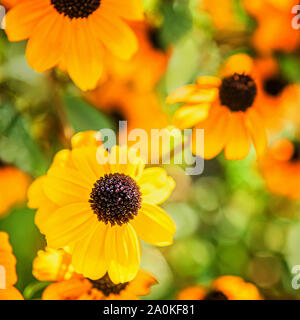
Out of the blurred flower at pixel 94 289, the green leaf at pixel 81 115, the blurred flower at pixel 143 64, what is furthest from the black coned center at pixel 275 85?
the blurred flower at pixel 94 289

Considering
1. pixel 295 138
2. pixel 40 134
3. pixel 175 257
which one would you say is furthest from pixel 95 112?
pixel 295 138

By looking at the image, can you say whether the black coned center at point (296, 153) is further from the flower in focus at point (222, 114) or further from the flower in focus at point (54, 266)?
the flower in focus at point (54, 266)

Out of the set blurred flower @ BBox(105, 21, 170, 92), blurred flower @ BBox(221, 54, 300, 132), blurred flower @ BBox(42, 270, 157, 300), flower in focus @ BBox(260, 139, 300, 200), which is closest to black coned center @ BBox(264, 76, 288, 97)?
blurred flower @ BBox(221, 54, 300, 132)

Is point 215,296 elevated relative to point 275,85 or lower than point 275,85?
lower

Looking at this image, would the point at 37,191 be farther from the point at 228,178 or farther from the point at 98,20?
the point at 228,178

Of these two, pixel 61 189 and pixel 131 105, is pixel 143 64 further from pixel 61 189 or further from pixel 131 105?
pixel 61 189

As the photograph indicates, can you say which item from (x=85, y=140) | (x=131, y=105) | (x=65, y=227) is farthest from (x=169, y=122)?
(x=65, y=227)
